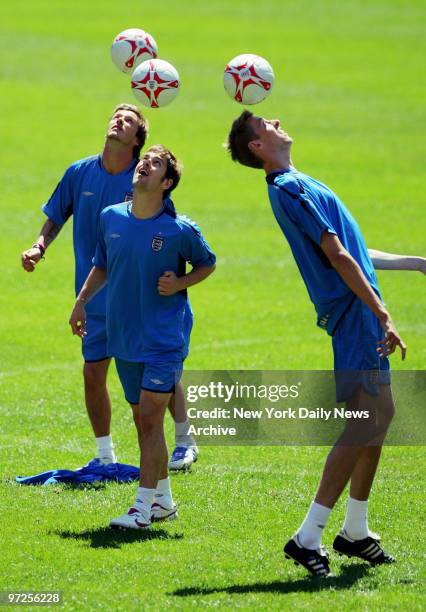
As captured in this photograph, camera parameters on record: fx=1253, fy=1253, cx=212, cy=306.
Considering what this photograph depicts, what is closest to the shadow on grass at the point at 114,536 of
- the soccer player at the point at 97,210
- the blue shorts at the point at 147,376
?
the blue shorts at the point at 147,376

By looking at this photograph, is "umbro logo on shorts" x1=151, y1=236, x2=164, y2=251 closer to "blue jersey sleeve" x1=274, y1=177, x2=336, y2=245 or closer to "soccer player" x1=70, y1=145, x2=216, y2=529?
"soccer player" x1=70, y1=145, x2=216, y2=529

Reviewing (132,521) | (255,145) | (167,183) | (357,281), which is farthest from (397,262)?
(132,521)

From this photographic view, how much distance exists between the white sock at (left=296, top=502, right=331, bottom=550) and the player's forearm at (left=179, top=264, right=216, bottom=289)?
1.56m

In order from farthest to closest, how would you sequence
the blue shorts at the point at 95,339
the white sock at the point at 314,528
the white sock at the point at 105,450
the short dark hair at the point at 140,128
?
the white sock at the point at 105,450, the blue shorts at the point at 95,339, the short dark hair at the point at 140,128, the white sock at the point at 314,528

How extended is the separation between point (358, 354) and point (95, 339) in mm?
2669

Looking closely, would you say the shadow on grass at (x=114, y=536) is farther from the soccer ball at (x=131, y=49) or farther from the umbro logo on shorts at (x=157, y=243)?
the soccer ball at (x=131, y=49)

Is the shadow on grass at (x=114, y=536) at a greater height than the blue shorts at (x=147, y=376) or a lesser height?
lesser

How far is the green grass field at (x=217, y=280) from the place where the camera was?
675 cm

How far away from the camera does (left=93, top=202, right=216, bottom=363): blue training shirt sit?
7.45 metres

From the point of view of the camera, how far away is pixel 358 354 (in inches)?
264

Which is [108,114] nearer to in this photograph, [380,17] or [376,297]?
[380,17]

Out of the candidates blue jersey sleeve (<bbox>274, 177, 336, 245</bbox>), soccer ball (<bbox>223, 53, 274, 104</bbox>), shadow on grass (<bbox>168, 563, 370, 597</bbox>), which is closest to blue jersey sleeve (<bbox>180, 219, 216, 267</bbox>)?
blue jersey sleeve (<bbox>274, 177, 336, 245</bbox>)

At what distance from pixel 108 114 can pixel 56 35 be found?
8.38 m

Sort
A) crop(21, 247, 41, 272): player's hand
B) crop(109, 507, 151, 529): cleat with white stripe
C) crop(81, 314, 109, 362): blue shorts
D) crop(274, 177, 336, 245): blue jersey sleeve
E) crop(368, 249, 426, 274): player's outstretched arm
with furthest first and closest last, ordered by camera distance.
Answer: crop(81, 314, 109, 362): blue shorts → crop(21, 247, 41, 272): player's hand → crop(109, 507, 151, 529): cleat with white stripe → crop(368, 249, 426, 274): player's outstretched arm → crop(274, 177, 336, 245): blue jersey sleeve
